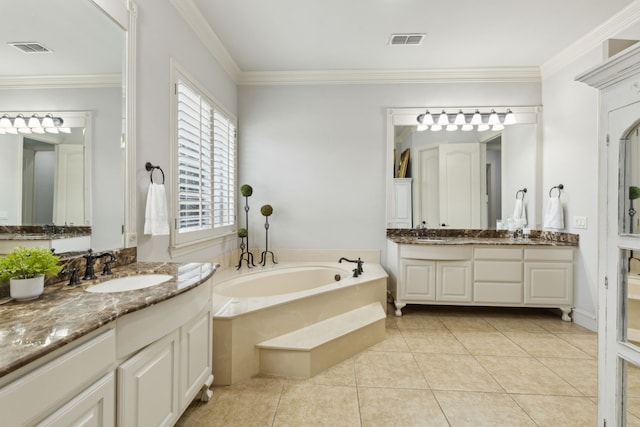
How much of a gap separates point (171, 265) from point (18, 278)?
0.76 m

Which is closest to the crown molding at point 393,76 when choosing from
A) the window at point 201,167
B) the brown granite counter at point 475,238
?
the window at point 201,167

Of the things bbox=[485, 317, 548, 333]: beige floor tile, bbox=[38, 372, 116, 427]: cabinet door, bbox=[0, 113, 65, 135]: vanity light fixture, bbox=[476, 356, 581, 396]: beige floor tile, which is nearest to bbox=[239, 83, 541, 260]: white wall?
bbox=[485, 317, 548, 333]: beige floor tile

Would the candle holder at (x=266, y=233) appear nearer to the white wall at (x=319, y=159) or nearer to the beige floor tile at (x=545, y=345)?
the white wall at (x=319, y=159)

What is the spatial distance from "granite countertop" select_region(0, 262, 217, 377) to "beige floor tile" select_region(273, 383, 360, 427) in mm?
950

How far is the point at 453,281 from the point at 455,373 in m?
1.24

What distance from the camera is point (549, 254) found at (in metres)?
3.27

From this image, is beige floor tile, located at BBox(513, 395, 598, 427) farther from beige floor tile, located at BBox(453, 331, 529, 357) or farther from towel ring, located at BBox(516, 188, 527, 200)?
towel ring, located at BBox(516, 188, 527, 200)

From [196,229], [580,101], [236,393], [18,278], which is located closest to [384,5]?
[580,101]

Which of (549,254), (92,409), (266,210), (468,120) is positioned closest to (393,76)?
(468,120)

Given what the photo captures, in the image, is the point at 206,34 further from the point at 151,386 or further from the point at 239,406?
the point at 239,406

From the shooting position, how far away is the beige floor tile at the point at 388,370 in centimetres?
214

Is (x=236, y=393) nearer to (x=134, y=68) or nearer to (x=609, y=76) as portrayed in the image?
(x=134, y=68)

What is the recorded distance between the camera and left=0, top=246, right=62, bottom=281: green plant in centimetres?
117

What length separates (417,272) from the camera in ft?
11.1
